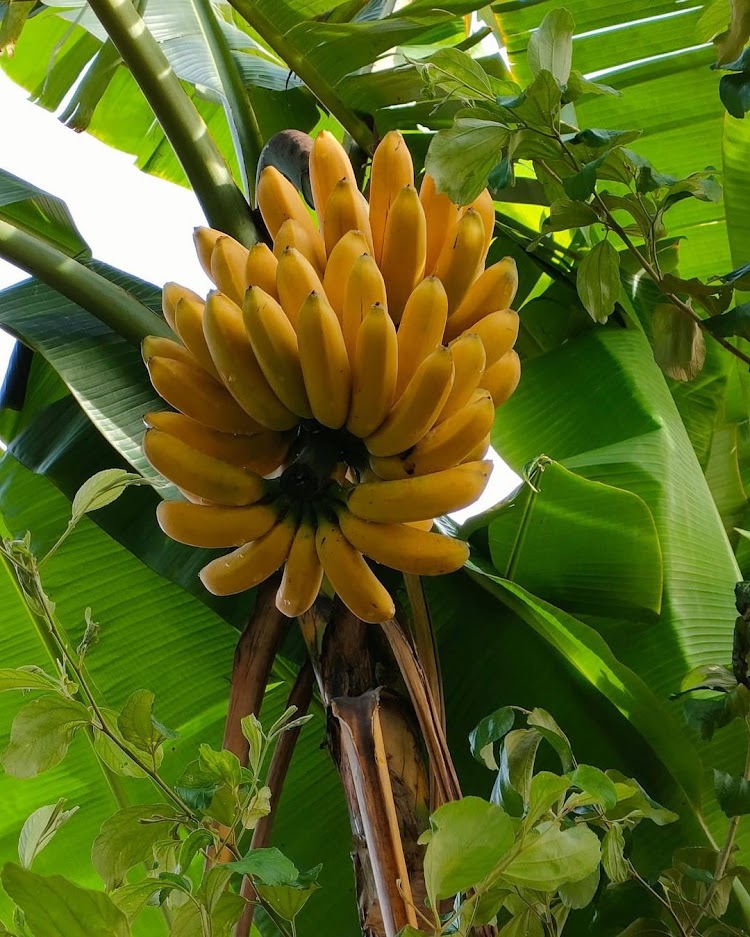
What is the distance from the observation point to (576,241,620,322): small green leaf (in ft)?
2.36

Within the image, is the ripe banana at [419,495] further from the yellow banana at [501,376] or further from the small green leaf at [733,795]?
the small green leaf at [733,795]

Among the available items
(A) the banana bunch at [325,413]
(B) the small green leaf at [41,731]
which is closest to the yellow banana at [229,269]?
(A) the banana bunch at [325,413]

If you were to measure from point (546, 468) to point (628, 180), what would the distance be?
275 mm

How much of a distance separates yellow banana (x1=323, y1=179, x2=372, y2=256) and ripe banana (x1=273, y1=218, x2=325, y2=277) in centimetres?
1

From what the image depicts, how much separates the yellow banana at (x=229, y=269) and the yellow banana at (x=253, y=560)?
176mm

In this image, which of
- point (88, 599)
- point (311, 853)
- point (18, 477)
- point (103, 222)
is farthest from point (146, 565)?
point (103, 222)

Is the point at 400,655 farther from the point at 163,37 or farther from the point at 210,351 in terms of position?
the point at 163,37

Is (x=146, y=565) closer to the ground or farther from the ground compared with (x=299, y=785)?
farther from the ground

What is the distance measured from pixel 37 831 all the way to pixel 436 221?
1.70 ft

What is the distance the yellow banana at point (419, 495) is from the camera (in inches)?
21.5

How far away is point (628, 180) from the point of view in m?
0.69

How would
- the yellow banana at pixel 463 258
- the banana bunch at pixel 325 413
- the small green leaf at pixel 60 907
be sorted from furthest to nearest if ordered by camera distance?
the yellow banana at pixel 463 258
the banana bunch at pixel 325 413
the small green leaf at pixel 60 907

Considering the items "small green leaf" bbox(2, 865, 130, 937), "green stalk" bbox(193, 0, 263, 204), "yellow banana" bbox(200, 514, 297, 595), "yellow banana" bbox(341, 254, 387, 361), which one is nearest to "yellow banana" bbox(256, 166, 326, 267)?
"yellow banana" bbox(341, 254, 387, 361)

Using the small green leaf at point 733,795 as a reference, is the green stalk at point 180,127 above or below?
above
